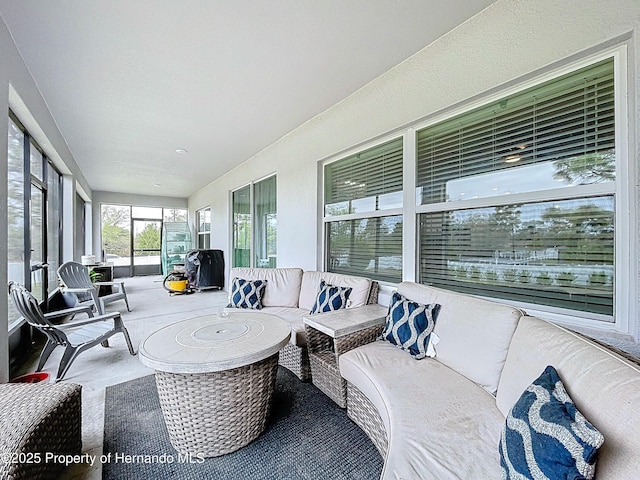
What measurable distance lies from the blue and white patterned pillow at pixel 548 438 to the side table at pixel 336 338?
110cm

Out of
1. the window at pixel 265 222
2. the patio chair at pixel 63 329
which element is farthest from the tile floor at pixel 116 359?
the window at pixel 265 222

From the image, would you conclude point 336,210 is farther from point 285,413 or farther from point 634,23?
point 634,23

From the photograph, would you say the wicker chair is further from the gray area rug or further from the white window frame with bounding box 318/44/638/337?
the white window frame with bounding box 318/44/638/337

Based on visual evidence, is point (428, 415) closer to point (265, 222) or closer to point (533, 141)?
point (533, 141)

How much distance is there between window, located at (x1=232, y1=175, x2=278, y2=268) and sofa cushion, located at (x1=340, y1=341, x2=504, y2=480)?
3.12m

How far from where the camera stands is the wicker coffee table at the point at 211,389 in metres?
1.48

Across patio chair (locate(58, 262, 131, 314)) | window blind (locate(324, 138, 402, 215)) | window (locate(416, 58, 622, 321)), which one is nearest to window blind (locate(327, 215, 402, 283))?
window blind (locate(324, 138, 402, 215))

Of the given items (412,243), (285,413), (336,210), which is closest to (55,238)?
(336,210)

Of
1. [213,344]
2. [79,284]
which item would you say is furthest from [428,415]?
[79,284]

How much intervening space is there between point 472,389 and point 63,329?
3.21 metres

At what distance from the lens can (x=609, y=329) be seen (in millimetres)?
1480

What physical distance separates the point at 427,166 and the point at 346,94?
1219 mm

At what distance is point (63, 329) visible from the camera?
241cm

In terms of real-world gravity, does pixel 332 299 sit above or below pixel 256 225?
below
